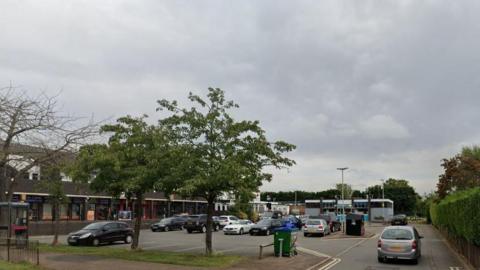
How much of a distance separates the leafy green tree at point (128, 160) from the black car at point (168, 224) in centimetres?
2613

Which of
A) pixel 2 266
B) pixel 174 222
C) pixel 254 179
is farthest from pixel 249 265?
pixel 174 222

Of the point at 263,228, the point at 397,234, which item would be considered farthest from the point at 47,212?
the point at 397,234

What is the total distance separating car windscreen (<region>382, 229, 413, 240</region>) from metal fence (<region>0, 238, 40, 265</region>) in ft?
44.1

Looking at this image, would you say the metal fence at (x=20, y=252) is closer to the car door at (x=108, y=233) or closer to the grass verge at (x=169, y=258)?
the grass verge at (x=169, y=258)

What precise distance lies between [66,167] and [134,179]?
14.3 feet

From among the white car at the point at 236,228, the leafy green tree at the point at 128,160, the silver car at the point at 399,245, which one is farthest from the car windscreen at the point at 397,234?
the white car at the point at 236,228

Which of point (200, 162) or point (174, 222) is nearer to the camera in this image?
point (200, 162)

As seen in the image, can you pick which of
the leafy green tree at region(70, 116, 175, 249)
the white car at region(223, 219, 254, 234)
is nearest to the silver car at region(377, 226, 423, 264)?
the leafy green tree at region(70, 116, 175, 249)

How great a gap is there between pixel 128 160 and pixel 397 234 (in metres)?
12.0

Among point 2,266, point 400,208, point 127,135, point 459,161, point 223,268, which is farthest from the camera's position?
point 400,208

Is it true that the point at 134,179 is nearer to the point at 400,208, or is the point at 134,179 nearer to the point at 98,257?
the point at 98,257

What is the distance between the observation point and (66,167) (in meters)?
25.7

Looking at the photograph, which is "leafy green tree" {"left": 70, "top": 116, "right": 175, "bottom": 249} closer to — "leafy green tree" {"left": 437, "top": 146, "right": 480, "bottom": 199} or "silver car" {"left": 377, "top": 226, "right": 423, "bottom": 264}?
"silver car" {"left": 377, "top": 226, "right": 423, "bottom": 264}

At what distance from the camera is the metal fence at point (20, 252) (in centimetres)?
1798
